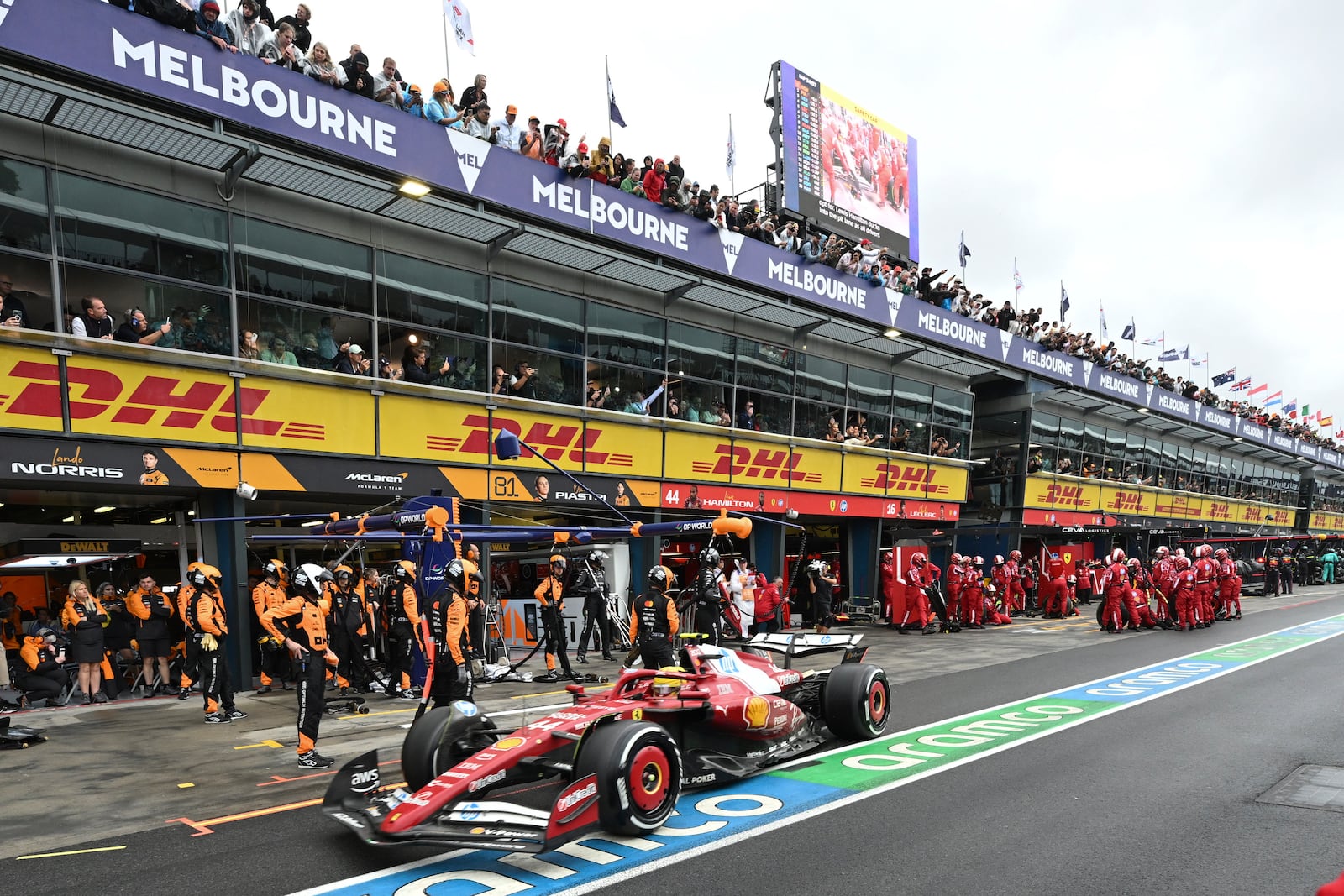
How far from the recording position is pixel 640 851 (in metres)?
5.45

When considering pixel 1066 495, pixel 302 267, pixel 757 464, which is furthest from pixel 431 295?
pixel 1066 495

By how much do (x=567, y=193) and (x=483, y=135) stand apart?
1.85 m

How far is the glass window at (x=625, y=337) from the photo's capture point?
1812 cm

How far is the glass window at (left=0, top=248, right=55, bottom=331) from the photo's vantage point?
11.2 metres

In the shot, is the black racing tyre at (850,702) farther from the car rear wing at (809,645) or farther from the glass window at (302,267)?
the glass window at (302,267)

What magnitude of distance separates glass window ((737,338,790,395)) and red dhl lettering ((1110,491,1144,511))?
22489 mm

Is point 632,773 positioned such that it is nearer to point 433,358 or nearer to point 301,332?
point 301,332

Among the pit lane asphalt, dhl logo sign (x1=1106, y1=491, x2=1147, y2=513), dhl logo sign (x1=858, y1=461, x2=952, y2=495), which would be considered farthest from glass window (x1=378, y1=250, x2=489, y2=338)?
dhl logo sign (x1=1106, y1=491, x2=1147, y2=513)

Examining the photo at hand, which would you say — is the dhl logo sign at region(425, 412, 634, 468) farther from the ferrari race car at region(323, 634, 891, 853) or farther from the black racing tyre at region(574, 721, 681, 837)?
the black racing tyre at region(574, 721, 681, 837)

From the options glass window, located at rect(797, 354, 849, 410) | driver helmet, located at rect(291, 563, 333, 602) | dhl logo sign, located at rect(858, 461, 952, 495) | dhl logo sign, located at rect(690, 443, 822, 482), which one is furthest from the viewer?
dhl logo sign, located at rect(858, 461, 952, 495)

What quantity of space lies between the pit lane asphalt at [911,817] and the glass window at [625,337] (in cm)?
933

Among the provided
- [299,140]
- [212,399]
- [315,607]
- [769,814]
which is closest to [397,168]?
[299,140]

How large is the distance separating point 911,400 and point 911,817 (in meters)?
22.1

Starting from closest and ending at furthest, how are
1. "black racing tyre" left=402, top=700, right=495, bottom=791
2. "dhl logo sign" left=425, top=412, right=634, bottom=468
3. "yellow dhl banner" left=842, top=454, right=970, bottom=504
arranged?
1. "black racing tyre" left=402, top=700, right=495, bottom=791
2. "dhl logo sign" left=425, top=412, right=634, bottom=468
3. "yellow dhl banner" left=842, top=454, right=970, bottom=504
